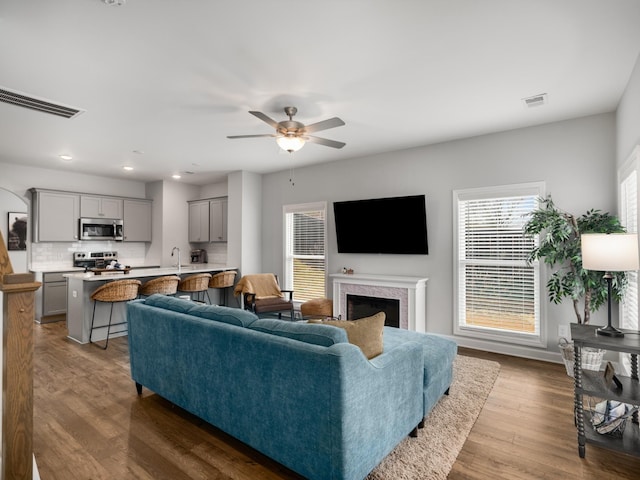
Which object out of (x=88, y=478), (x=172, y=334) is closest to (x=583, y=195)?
(x=172, y=334)

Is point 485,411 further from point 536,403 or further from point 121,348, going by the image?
point 121,348

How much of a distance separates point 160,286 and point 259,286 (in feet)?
4.90

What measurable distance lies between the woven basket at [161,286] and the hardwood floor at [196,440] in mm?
1564

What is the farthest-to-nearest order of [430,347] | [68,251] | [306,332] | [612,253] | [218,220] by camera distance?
[218,220]
[68,251]
[430,347]
[612,253]
[306,332]

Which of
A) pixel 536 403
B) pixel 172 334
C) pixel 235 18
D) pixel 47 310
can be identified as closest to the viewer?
pixel 235 18

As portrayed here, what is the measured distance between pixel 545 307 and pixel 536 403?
1.37 metres

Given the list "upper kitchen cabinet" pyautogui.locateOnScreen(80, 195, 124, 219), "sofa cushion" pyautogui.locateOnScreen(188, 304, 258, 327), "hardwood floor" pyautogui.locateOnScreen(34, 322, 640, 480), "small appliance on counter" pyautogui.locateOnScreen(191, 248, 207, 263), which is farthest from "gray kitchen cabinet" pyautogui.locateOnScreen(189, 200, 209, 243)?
"sofa cushion" pyautogui.locateOnScreen(188, 304, 258, 327)

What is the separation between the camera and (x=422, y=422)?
255 centimetres

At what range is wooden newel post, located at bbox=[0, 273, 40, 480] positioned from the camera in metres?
1.50

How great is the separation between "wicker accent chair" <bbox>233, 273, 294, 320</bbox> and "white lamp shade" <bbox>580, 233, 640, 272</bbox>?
12.9 ft

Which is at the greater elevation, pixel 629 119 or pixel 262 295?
pixel 629 119

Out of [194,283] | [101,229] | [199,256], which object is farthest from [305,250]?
[101,229]

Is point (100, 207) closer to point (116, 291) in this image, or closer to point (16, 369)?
point (116, 291)

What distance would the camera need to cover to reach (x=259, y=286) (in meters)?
5.75
